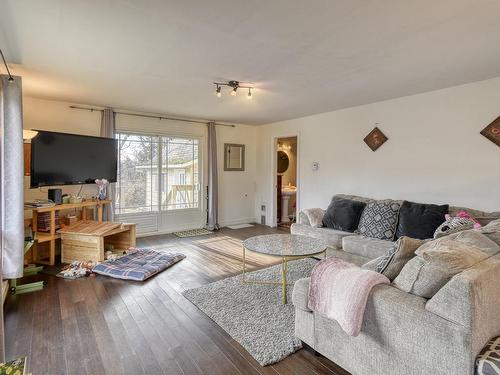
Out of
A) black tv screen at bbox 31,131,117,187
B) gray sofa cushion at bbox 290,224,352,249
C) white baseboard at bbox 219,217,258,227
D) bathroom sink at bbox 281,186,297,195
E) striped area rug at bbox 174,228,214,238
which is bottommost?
striped area rug at bbox 174,228,214,238

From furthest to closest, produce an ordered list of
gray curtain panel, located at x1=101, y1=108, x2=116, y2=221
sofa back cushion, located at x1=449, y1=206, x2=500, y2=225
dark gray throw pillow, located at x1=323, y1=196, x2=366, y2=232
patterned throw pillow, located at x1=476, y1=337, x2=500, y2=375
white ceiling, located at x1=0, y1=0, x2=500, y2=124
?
1. gray curtain panel, located at x1=101, y1=108, x2=116, y2=221
2. dark gray throw pillow, located at x1=323, y1=196, x2=366, y2=232
3. sofa back cushion, located at x1=449, y1=206, x2=500, y2=225
4. white ceiling, located at x1=0, y1=0, x2=500, y2=124
5. patterned throw pillow, located at x1=476, y1=337, x2=500, y2=375

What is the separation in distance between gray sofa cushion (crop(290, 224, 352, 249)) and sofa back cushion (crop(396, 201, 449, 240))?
2.22 feet

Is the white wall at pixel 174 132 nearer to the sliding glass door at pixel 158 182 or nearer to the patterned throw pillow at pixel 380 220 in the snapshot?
the sliding glass door at pixel 158 182

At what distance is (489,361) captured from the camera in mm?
1284

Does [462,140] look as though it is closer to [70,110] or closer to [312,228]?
[312,228]

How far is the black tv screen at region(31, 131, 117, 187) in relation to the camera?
3811mm

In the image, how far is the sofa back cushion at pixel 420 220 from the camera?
3291 millimetres

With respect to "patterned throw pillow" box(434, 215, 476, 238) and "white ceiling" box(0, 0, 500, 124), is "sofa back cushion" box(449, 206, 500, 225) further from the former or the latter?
"white ceiling" box(0, 0, 500, 124)

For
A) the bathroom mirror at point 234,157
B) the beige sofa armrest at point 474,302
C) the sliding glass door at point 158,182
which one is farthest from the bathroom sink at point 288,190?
the beige sofa armrest at point 474,302

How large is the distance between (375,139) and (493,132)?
143 centimetres

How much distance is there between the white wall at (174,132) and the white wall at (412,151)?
1561 millimetres

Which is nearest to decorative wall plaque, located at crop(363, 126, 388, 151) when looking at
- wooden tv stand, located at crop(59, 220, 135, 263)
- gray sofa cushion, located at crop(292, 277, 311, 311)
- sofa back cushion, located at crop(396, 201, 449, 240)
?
sofa back cushion, located at crop(396, 201, 449, 240)

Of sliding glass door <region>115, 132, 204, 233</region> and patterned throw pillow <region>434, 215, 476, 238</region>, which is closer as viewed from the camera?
patterned throw pillow <region>434, 215, 476, 238</region>

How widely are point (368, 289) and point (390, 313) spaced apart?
0.50 feet
